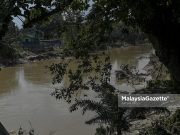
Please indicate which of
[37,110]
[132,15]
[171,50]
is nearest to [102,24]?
[132,15]

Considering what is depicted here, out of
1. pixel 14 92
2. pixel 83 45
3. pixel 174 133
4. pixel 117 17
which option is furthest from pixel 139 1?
pixel 14 92

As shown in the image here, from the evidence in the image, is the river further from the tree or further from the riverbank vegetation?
the tree

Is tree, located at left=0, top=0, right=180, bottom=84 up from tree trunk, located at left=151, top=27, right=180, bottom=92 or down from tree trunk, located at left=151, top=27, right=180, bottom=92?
up

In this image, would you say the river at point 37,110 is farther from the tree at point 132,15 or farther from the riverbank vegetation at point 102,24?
the tree at point 132,15

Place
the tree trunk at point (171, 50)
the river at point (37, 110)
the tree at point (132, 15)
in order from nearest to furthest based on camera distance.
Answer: the tree at point (132, 15), the tree trunk at point (171, 50), the river at point (37, 110)

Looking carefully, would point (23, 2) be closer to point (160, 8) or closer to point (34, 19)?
point (34, 19)

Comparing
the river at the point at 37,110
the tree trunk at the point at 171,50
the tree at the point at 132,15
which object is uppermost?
the tree at the point at 132,15

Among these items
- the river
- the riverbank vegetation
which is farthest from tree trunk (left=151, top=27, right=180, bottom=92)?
the river

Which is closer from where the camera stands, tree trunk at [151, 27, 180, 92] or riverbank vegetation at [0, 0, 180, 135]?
riverbank vegetation at [0, 0, 180, 135]

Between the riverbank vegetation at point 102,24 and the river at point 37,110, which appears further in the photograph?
the river at point 37,110

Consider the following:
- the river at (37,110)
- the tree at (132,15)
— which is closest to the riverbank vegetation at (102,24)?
the tree at (132,15)

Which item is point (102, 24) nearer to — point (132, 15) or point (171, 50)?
point (132, 15)

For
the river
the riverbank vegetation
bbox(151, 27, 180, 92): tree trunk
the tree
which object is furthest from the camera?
the river

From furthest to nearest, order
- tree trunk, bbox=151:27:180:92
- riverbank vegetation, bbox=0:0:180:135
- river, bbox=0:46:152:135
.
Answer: river, bbox=0:46:152:135 < tree trunk, bbox=151:27:180:92 < riverbank vegetation, bbox=0:0:180:135
